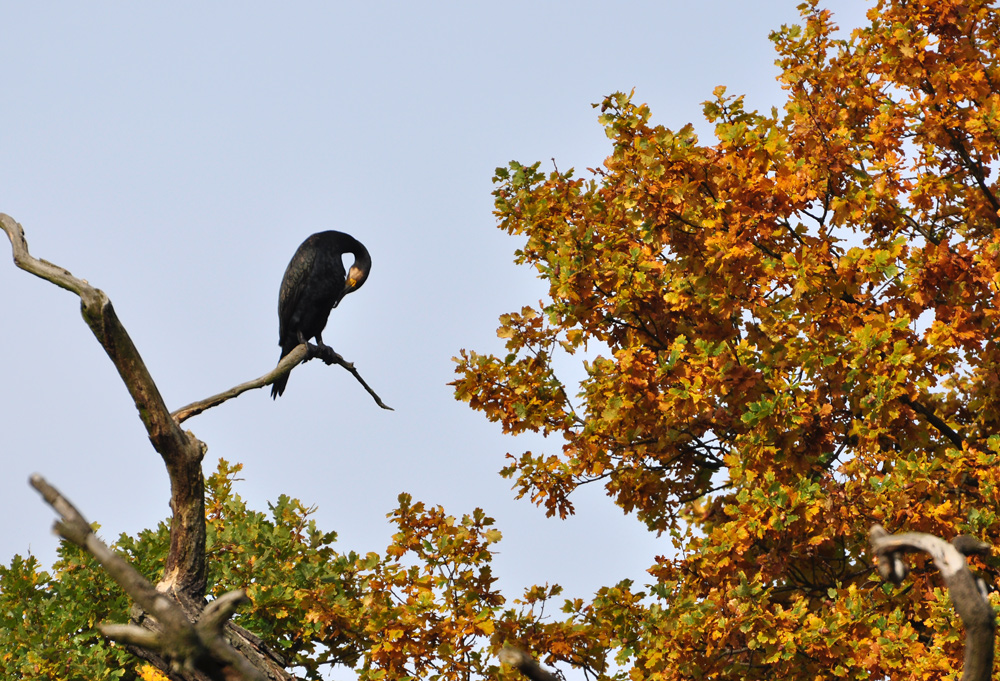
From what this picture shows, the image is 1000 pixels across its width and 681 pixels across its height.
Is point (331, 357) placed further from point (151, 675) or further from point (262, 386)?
point (151, 675)

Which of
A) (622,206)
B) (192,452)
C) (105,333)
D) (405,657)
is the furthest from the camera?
(622,206)

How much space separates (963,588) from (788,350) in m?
4.37

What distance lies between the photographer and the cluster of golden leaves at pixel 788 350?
6914 millimetres

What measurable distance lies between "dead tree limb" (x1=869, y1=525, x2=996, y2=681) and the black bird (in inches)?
299

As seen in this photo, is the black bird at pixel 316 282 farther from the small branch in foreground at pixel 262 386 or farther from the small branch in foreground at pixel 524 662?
the small branch in foreground at pixel 524 662

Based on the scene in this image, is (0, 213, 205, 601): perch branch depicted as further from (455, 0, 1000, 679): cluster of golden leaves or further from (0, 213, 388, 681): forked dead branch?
(455, 0, 1000, 679): cluster of golden leaves

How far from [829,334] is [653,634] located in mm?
2591

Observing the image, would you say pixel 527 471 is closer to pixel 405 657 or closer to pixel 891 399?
pixel 405 657

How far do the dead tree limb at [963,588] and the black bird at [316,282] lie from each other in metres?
7.59

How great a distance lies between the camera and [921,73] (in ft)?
28.6

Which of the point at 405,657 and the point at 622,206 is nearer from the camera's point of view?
the point at 405,657

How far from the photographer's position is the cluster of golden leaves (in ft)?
22.7

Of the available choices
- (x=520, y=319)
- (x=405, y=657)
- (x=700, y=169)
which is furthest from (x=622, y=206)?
(x=405, y=657)

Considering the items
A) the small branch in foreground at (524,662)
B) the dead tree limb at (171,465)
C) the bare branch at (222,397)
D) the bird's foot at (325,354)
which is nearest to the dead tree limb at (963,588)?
the small branch in foreground at (524,662)
